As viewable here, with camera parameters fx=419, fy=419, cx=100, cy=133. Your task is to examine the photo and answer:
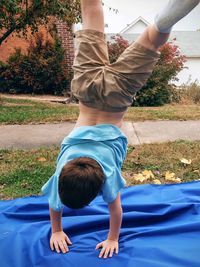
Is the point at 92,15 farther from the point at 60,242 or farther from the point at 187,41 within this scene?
the point at 187,41

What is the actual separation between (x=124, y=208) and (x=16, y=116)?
5.33m

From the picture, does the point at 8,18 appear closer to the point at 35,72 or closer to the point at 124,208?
the point at 35,72

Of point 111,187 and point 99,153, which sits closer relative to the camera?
point 111,187

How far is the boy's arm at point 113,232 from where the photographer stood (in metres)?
2.70

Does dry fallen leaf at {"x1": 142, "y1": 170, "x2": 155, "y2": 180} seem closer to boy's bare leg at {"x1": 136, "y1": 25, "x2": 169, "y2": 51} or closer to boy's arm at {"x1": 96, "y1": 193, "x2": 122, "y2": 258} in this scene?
boy's arm at {"x1": 96, "y1": 193, "x2": 122, "y2": 258}

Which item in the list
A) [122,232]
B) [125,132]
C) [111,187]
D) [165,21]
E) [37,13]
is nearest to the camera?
[165,21]

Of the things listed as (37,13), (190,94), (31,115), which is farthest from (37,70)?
(31,115)

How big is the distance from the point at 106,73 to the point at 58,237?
1.20m

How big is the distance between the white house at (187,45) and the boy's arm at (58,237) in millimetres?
25407

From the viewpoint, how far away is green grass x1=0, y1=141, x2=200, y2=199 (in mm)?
4699

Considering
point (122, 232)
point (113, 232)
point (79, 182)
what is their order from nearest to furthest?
point (79, 182) < point (113, 232) < point (122, 232)

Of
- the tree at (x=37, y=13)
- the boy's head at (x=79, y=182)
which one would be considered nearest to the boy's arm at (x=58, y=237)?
the boy's head at (x=79, y=182)

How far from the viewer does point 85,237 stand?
3072 mm

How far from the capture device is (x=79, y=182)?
234 centimetres
